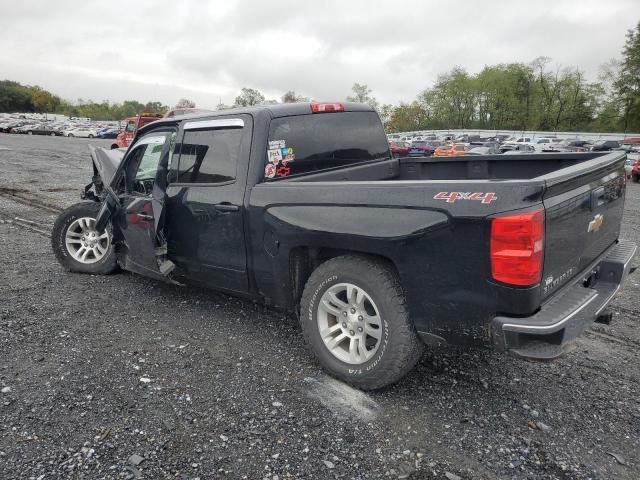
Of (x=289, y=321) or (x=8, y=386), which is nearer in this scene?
(x=8, y=386)

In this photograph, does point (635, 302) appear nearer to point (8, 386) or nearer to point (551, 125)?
point (8, 386)

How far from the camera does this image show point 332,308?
3.33 m

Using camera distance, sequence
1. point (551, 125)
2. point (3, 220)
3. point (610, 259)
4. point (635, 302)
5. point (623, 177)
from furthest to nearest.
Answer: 1. point (551, 125)
2. point (3, 220)
3. point (635, 302)
4. point (623, 177)
5. point (610, 259)

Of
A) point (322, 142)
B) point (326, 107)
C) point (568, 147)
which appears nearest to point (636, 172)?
point (568, 147)

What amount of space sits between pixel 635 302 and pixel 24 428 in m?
5.46

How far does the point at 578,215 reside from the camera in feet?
9.66

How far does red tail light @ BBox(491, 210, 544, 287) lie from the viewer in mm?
2451

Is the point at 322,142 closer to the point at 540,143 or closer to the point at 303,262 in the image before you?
the point at 303,262

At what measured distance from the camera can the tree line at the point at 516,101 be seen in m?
77.9

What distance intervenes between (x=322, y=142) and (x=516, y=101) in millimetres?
103351

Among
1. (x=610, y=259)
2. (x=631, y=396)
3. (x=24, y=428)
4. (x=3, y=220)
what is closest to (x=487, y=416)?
(x=631, y=396)

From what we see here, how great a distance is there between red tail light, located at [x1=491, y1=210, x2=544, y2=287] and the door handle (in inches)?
77.6

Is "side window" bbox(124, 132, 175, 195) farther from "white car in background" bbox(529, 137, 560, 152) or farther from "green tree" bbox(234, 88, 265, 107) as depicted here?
"green tree" bbox(234, 88, 265, 107)

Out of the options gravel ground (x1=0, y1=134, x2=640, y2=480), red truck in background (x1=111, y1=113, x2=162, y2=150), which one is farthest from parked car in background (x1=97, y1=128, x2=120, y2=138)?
gravel ground (x1=0, y1=134, x2=640, y2=480)
